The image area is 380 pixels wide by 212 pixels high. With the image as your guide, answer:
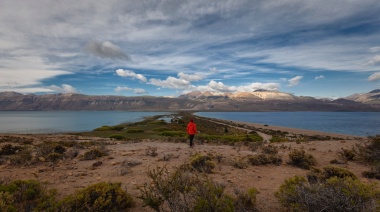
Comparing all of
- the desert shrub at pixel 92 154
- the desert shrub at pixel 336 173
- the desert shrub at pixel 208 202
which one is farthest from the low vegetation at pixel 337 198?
the desert shrub at pixel 92 154

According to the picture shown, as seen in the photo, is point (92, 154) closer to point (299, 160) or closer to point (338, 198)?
point (299, 160)

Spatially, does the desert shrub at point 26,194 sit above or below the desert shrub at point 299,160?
above

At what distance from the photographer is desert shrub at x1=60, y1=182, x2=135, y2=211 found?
4.84 meters

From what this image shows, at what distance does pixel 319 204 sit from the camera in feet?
14.5

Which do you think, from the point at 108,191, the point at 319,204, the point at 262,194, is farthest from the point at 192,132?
the point at 319,204

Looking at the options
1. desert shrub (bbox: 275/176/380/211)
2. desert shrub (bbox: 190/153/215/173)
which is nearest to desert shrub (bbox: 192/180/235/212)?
desert shrub (bbox: 275/176/380/211)

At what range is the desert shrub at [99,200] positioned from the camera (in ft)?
15.9

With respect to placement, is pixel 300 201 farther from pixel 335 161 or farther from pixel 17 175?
pixel 17 175

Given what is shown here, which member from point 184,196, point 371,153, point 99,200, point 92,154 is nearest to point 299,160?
point 371,153

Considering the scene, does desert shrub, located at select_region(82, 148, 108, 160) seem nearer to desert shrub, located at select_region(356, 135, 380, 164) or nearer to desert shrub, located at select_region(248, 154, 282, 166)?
desert shrub, located at select_region(248, 154, 282, 166)

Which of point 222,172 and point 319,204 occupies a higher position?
point 319,204

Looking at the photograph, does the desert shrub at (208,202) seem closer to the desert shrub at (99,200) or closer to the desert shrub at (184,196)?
the desert shrub at (184,196)

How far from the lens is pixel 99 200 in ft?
16.6

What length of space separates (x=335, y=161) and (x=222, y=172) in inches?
285
